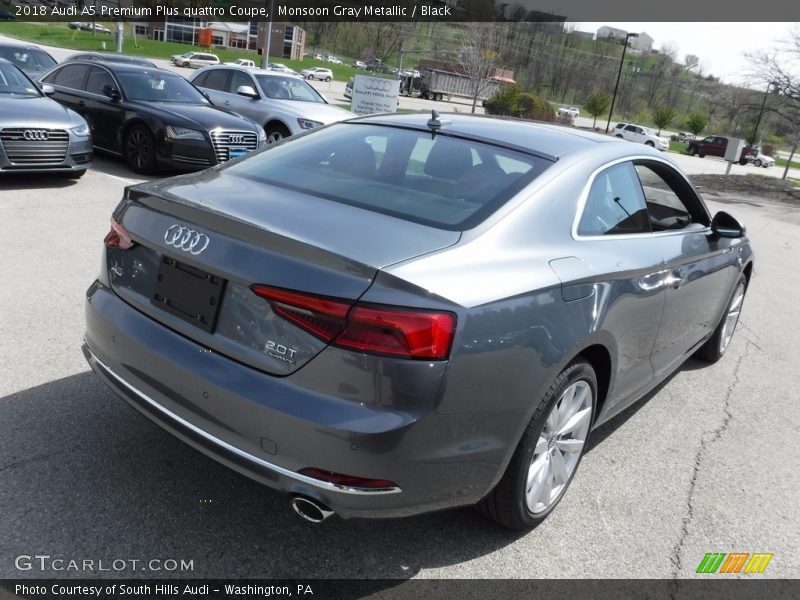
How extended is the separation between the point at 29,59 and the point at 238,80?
18.9 ft

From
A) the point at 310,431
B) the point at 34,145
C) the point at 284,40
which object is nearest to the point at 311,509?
the point at 310,431

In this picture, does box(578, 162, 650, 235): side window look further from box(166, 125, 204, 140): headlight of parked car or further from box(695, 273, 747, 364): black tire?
box(166, 125, 204, 140): headlight of parked car

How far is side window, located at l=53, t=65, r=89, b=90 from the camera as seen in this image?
1130 centimetres

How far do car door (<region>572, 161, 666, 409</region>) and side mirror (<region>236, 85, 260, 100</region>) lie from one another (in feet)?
33.7

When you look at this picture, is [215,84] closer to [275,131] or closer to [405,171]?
[275,131]

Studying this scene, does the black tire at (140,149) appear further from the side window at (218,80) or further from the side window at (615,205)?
the side window at (615,205)

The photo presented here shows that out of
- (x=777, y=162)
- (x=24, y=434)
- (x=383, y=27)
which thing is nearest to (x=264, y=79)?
(x=24, y=434)

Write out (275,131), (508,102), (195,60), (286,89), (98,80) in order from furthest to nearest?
1. (195,60)
2. (508,102)
3. (286,89)
4. (275,131)
5. (98,80)

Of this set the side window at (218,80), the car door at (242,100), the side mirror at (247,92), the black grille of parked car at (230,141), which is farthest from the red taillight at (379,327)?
the side window at (218,80)

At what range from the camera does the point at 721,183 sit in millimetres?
23719

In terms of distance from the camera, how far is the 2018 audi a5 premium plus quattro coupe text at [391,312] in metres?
2.18

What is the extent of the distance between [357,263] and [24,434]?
6.49 ft

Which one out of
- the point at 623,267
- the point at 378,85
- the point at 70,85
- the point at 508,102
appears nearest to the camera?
the point at 623,267

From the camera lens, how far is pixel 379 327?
2135mm
